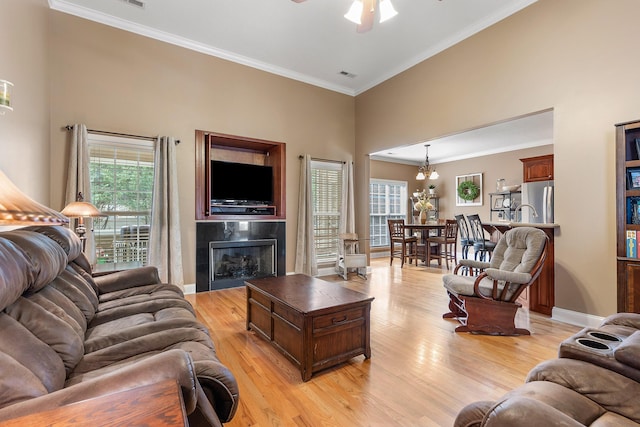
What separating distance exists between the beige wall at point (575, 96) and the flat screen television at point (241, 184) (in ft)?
11.0

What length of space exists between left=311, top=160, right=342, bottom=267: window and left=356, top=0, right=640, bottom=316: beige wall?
105 inches

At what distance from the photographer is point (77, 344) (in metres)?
1.37

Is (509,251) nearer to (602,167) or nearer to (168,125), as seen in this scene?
(602,167)

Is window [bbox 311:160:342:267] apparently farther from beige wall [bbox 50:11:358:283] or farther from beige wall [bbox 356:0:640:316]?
beige wall [bbox 356:0:640:316]

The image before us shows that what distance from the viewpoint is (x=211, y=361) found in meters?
1.27

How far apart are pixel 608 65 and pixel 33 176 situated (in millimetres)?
6017

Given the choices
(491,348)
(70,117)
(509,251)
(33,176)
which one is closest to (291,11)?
(70,117)

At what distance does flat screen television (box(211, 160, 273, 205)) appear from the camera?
185 inches

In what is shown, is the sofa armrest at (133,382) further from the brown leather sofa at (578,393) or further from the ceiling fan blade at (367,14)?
the ceiling fan blade at (367,14)

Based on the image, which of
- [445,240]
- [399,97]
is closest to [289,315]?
[399,97]

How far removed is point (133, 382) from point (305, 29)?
14.8ft

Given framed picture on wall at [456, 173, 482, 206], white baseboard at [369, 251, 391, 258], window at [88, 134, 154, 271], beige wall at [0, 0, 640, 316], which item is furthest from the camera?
white baseboard at [369, 251, 391, 258]

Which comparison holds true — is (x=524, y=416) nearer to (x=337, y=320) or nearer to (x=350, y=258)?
(x=337, y=320)

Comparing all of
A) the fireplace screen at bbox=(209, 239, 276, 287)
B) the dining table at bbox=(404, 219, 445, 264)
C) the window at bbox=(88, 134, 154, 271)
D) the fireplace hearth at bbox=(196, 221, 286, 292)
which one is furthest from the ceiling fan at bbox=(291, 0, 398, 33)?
the dining table at bbox=(404, 219, 445, 264)
